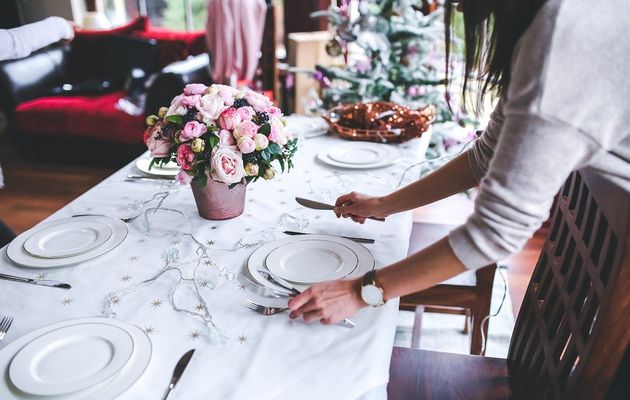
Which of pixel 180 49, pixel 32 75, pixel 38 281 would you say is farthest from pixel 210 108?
pixel 32 75

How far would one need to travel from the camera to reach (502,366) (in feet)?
3.69

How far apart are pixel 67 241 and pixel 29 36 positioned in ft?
3.12

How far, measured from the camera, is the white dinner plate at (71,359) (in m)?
0.64

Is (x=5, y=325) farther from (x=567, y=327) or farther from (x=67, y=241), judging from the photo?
(x=567, y=327)

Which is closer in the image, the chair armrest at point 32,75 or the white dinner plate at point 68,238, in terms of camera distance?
the white dinner plate at point 68,238

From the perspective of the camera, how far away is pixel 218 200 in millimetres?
1111

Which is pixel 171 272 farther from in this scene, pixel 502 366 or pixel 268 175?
pixel 502 366

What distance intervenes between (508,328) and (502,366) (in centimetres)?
104

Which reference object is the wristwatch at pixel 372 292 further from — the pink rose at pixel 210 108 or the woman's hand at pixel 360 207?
the pink rose at pixel 210 108

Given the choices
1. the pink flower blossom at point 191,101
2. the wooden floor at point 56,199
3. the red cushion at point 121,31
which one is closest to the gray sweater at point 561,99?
the pink flower blossom at point 191,101

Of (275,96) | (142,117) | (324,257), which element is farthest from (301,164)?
(142,117)

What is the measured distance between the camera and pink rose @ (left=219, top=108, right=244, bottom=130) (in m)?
1.01

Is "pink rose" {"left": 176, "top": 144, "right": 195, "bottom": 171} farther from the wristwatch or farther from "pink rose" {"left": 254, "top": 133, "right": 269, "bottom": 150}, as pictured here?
the wristwatch

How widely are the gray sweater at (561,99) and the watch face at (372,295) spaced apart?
0.78 feet
